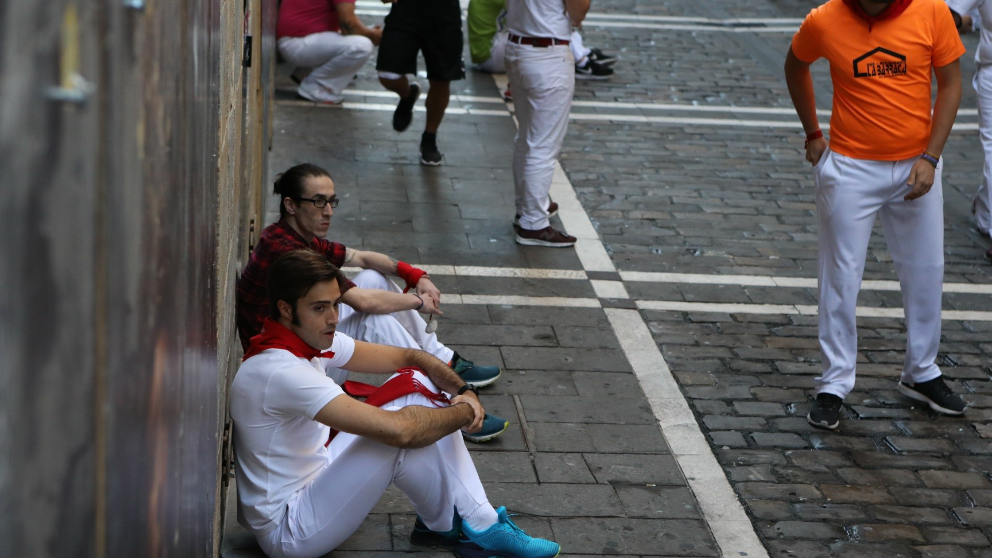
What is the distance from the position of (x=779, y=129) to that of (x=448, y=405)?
7.61 metres

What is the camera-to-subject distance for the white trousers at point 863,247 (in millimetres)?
5094

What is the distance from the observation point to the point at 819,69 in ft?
43.3

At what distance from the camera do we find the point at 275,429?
11.9 ft

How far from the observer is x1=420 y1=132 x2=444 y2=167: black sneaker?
9.20m

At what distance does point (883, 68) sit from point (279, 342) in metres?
2.82

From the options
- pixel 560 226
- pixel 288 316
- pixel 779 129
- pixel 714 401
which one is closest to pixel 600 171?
pixel 560 226

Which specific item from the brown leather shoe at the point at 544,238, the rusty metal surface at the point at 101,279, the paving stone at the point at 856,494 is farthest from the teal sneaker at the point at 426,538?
the brown leather shoe at the point at 544,238

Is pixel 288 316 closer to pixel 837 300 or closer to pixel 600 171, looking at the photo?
pixel 837 300

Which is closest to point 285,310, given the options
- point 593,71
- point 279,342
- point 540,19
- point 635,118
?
point 279,342

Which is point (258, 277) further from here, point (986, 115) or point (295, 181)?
point (986, 115)

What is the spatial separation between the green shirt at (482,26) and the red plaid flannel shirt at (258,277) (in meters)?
7.84

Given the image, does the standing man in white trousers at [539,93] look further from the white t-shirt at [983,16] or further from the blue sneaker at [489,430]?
the blue sneaker at [489,430]

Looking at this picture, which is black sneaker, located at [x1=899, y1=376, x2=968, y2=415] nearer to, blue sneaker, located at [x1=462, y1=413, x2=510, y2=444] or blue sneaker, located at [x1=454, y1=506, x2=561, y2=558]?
blue sneaker, located at [x1=462, y1=413, x2=510, y2=444]

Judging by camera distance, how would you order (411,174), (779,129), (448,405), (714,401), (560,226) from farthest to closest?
(779,129), (411,174), (560,226), (714,401), (448,405)
